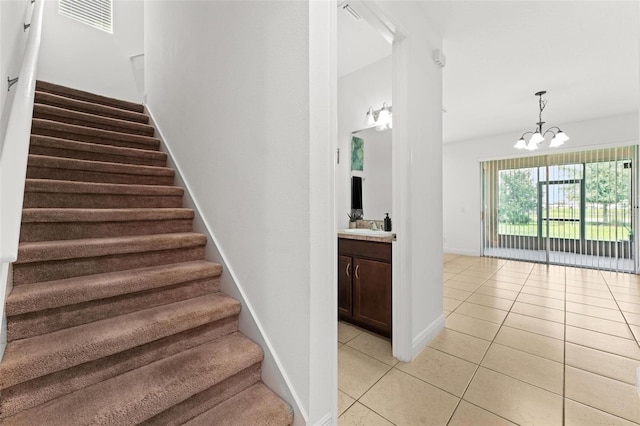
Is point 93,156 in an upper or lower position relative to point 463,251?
upper

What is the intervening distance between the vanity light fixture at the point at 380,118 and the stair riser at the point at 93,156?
2.19m

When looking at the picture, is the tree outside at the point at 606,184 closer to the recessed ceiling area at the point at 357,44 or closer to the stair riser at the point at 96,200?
the recessed ceiling area at the point at 357,44

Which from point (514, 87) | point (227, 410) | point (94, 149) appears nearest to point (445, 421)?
point (227, 410)

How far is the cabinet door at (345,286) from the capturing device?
102 inches

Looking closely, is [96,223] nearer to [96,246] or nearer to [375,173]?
[96,246]

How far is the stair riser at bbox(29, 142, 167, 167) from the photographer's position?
2.02 meters

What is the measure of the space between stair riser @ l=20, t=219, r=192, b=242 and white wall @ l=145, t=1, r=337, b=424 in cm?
32

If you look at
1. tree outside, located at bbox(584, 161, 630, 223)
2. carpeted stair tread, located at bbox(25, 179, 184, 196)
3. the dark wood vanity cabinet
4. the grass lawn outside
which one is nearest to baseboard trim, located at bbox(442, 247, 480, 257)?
the grass lawn outside

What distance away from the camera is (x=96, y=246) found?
1.51 metres

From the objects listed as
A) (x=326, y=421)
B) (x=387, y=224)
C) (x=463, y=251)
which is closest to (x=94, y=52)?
(x=387, y=224)

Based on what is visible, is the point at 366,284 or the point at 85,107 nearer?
the point at 366,284

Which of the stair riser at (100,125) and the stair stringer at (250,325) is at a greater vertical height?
the stair riser at (100,125)

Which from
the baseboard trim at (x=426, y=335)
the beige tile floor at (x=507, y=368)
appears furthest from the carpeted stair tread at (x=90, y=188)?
the baseboard trim at (x=426, y=335)

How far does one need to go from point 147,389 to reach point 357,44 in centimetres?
310
